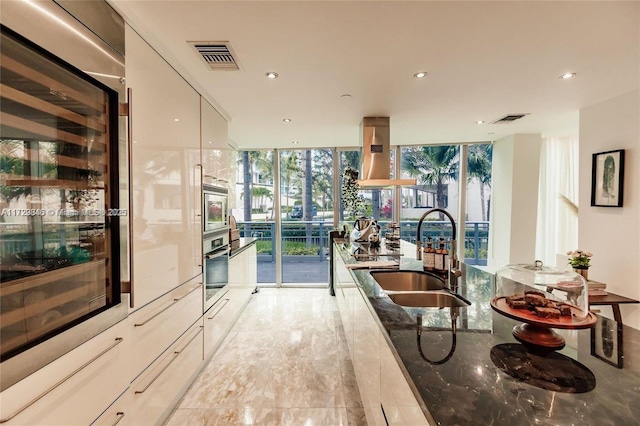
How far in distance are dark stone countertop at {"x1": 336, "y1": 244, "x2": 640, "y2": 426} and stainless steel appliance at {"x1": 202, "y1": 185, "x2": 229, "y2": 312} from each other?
1.80m

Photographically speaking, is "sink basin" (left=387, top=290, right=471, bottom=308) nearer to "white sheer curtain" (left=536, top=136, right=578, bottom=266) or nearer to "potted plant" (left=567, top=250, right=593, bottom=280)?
"potted plant" (left=567, top=250, right=593, bottom=280)

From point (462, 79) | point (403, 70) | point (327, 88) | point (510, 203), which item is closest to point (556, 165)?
point (510, 203)

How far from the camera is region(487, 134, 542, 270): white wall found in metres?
4.12

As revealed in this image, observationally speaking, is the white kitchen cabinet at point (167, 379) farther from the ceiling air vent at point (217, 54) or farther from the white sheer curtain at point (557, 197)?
the white sheer curtain at point (557, 197)

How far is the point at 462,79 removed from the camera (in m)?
2.23

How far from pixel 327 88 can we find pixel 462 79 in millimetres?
1121

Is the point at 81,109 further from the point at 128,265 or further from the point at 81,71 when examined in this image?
the point at 128,265

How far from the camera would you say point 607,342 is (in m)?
0.98

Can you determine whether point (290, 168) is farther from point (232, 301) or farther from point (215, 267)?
point (215, 267)

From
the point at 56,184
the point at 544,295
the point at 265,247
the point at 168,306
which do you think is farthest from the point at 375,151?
the point at 265,247

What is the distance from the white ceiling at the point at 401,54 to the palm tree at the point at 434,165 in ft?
5.79

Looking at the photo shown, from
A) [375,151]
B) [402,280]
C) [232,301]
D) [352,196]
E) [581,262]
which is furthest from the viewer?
[352,196]

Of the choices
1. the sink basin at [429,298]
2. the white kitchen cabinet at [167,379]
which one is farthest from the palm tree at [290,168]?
the sink basin at [429,298]

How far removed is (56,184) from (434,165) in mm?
5132
